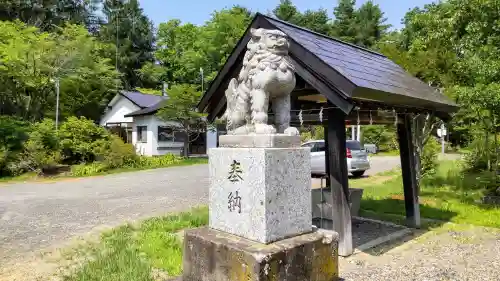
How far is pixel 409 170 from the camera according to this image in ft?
23.1

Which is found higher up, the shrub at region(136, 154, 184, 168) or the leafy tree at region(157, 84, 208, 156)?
the leafy tree at region(157, 84, 208, 156)

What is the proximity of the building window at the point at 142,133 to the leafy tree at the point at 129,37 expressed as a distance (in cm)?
1237

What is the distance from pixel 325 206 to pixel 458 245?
2295 millimetres

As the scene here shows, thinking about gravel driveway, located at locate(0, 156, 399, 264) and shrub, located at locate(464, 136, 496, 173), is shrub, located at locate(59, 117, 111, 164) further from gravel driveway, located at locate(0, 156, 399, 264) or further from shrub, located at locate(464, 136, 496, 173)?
shrub, located at locate(464, 136, 496, 173)

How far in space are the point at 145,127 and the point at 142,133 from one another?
26.9 inches

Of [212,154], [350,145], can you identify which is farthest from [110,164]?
[212,154]

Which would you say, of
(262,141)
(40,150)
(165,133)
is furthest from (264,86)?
(165,133)

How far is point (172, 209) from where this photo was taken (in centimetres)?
964

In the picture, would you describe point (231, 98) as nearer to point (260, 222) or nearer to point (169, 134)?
point (260, 222)

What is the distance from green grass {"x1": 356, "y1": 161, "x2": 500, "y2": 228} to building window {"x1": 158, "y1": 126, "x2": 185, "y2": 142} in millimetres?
15919

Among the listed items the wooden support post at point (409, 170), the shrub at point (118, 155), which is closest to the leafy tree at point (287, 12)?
the shrub at point (118, 155)

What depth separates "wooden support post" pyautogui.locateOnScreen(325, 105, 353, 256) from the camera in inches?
215

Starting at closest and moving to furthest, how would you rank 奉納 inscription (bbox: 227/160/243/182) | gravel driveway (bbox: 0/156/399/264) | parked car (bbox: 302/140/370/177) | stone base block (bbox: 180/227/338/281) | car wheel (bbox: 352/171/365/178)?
stone base block (bbox: 180/227/338/281), 奉納 inscription (bbox: 227/160/243/182), gravel driveway (bbox: 0/156/399/264), parked car (bbox: 302/140/370/177), car wheel (bbox: 352/171/365/178)

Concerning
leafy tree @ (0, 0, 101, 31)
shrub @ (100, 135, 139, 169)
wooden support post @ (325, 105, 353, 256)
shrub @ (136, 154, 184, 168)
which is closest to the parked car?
shrub @ (136, 154, 184, 168)
